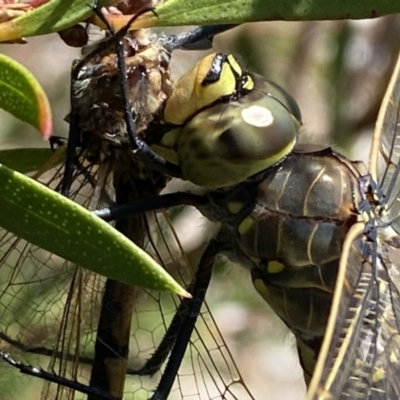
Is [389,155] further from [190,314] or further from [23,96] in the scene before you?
[23,96]

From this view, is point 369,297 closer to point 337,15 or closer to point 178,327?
point 178,327

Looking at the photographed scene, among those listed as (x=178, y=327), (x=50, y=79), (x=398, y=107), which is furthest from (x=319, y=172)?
(x=50, y=79)

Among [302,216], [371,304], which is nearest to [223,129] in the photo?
[302,216]

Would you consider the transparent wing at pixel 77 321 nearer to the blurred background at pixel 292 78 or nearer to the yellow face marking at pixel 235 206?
the yellow face marking at pixel 235 206

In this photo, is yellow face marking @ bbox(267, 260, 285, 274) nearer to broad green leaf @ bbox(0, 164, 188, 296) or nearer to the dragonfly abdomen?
the dragonfly abdomen

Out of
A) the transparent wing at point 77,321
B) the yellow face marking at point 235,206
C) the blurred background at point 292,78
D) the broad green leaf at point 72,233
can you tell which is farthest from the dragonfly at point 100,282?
the blurred background at point 292,78
